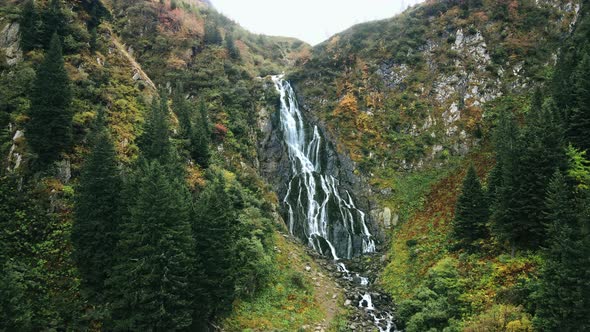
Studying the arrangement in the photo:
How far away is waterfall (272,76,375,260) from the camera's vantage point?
45.1m

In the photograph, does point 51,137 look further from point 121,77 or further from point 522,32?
point 522,32

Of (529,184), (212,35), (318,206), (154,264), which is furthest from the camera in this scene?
(212,35)

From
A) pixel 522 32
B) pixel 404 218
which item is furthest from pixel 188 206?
pixel 522 32

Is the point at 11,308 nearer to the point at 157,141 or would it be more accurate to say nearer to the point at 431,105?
the point at 157,141

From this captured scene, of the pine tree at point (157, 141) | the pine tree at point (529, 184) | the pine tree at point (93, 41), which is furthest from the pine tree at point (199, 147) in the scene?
the pine tree at point (529, 184)

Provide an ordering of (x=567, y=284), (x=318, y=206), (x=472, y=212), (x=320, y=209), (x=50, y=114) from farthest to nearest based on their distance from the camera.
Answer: (x=318, y=206) → (x=320, y=209) → (x=472, y=212) → (x=50, y=114) → (x=567, y=284)

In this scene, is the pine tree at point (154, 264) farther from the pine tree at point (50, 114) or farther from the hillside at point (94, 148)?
the pine tree at point (50, 114)

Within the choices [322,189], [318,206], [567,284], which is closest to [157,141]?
[318,206]

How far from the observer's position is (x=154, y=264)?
70.5 ft

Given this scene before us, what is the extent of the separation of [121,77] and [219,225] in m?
28.8

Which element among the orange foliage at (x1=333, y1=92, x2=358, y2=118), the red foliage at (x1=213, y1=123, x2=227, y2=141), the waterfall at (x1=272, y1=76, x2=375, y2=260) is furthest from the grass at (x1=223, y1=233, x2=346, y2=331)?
the orange foliage at (x1=333, y1=92, x2=358, y2=118)

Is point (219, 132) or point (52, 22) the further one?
point (219, 132)

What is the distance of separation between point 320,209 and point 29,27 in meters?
38.4

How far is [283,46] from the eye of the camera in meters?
110
